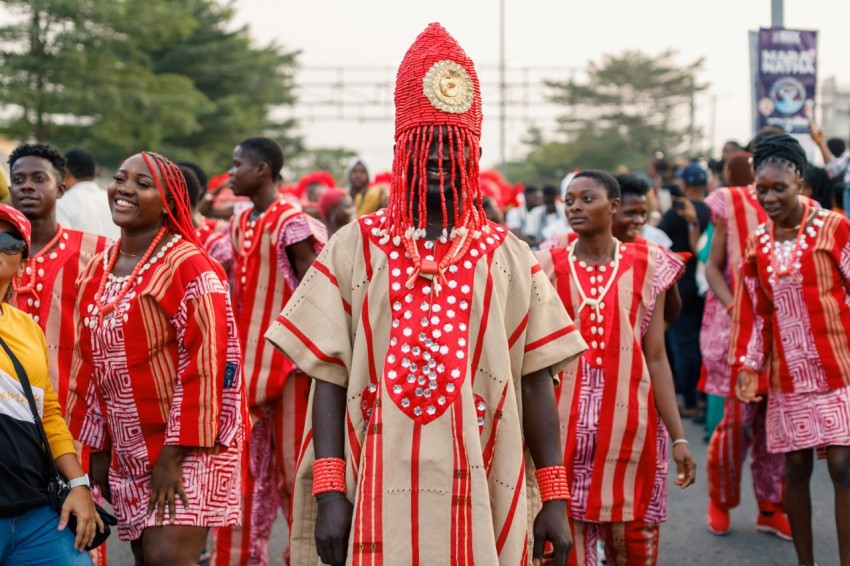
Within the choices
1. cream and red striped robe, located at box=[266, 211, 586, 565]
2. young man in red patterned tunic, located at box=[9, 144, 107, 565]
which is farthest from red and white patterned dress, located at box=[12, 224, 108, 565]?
cream and red striped robe, located at box=[266, 211, 586, 565]

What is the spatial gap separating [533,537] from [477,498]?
1.13ft

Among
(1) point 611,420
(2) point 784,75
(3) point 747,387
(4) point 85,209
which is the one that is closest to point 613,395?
(1) point 611,420

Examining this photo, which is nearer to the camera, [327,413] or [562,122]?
[327,413]

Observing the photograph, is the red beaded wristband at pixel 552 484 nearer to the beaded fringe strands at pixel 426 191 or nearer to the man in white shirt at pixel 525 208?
the beaded fringe strands at pixel 426 191

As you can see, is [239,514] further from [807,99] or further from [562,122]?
[562,122]

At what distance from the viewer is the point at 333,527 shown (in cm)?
302

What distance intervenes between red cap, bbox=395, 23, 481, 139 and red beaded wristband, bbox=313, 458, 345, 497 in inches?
40.0

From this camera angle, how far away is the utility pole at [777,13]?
11109 mm

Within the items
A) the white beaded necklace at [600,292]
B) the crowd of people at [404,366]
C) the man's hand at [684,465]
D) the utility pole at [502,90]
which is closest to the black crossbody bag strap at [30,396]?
the crowd of people at [404,366]

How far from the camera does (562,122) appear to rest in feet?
173

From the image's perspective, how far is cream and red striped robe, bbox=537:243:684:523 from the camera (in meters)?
4.76

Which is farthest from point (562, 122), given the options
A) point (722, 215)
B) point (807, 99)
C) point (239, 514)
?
point (239, 514)

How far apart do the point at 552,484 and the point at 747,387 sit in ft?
8.74

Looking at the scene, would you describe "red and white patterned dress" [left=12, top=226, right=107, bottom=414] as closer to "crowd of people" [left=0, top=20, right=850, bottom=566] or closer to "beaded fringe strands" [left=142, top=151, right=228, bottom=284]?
"crowd of people" [left=0, top=20, right=850, bottom=566]
